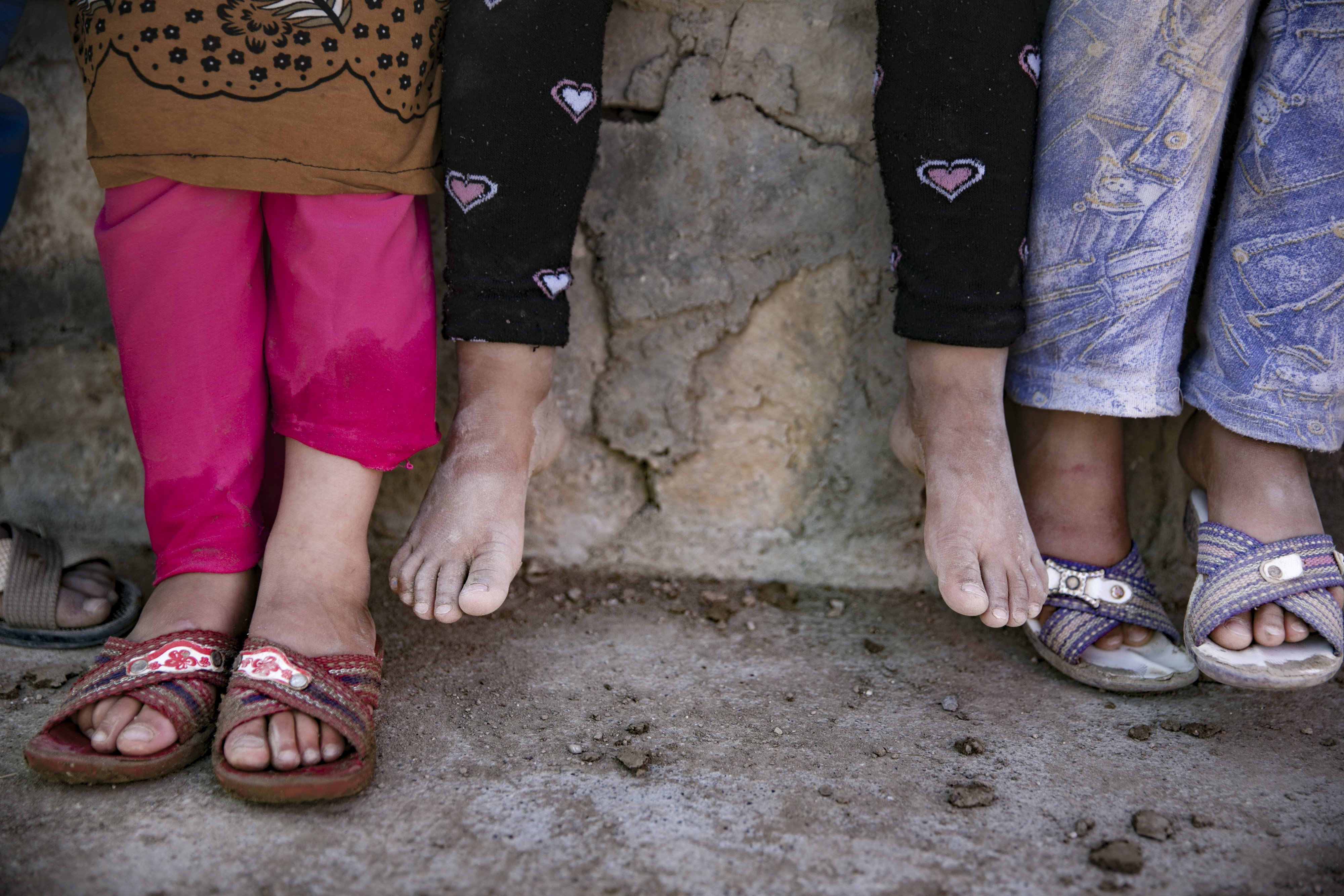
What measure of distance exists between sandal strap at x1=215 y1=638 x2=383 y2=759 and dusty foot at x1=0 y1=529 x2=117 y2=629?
365 mm

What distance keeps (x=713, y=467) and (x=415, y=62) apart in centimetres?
69

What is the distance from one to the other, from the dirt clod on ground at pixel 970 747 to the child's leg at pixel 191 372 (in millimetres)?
840

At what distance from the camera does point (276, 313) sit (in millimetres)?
1054

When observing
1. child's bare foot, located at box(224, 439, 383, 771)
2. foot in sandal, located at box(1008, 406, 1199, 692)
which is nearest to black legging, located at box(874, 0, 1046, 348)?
foot in sandal, located at box(1008, 406, 1199, 692)

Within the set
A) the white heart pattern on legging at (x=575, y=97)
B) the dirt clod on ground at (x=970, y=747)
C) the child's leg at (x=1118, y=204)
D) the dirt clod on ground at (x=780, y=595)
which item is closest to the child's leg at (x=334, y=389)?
the white heart pattern on legging at (x=575, y=97)

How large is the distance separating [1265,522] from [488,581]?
924mm

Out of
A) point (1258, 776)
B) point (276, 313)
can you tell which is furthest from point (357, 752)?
point (1258, 776)

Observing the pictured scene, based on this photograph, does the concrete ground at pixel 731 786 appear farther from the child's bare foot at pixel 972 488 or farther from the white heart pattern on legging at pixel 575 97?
the white heart pattern on legging at pixel 575 97

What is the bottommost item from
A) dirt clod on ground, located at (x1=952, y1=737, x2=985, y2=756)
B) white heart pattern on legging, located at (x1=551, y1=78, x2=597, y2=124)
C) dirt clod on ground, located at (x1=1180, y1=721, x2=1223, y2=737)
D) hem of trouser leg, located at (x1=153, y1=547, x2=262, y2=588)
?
dirt clod on ground, located at (x1=952, y1=737, x2=985, y2=756)

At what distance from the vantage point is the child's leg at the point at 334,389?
102cm

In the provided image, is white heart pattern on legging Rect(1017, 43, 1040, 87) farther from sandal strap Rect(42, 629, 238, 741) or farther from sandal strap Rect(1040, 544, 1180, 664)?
sandal strap Rect(42, 629, 238, 741)

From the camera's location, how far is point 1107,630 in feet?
3.65

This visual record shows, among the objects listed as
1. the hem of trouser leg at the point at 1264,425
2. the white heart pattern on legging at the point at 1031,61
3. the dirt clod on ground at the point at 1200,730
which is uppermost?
the white heart pattern on legging at the point at 1031,61

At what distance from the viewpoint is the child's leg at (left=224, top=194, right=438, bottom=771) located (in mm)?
1019
